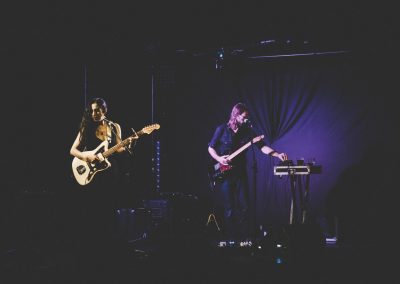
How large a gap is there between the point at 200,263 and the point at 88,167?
1807 millimetres

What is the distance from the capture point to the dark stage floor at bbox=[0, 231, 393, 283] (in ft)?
13.8

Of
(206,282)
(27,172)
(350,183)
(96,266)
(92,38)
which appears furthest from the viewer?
(350,183)

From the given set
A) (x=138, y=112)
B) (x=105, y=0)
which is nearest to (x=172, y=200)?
(x=138, y=112)

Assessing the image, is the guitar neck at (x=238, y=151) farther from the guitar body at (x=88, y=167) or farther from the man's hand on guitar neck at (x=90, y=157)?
the man's hand on guitar neck at (x=90, y=157)

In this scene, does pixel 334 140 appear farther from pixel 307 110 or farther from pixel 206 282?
pixel 206 282

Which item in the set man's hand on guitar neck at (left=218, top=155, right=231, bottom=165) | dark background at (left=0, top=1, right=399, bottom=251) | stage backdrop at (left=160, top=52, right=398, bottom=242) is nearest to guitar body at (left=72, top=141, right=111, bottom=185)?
dark background at (left=0, top=1, right=399, bottom=251)

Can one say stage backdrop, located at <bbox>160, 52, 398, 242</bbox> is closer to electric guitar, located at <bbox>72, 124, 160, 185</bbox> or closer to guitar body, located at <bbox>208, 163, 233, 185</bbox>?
guitar body, located at <bbox>208, 163, 233, 185</bbox>

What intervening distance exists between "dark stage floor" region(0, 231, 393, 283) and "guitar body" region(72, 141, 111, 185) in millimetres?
885

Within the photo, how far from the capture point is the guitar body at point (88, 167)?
5355mm

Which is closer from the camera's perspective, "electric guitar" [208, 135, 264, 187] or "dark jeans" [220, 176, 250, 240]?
"dark jeans" [220, 176, 250, 240]

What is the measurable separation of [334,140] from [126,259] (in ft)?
13.6

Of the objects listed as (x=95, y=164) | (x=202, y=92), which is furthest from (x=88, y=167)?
(x=202, y=92)

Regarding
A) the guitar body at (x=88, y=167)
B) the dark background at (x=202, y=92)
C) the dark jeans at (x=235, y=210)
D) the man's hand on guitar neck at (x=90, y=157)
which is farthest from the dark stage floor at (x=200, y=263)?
the man's hand on guitar neck at (x=90, y=157)

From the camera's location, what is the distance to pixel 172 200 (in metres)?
7.12
